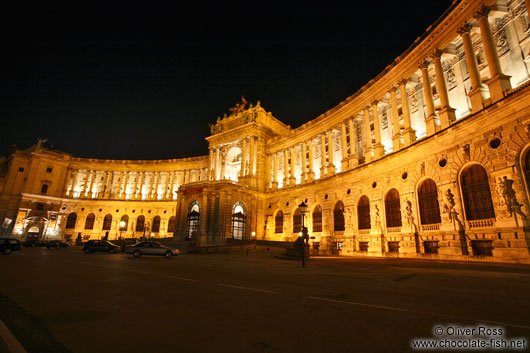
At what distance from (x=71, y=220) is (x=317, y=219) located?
5488cm

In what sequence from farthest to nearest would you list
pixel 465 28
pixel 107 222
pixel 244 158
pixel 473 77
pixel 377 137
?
pixel 107 222
pixel 244 158
pixel 377 137
pixel 465 28
pixel 473 77

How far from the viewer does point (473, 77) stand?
18719 mm

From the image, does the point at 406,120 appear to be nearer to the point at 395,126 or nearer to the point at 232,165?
the point at 395,126

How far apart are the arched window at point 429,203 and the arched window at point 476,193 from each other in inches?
89.6

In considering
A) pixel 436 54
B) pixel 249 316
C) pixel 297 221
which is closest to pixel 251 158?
pixel 297 221

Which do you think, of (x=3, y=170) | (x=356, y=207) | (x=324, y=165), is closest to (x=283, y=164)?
(x=324, y=165)

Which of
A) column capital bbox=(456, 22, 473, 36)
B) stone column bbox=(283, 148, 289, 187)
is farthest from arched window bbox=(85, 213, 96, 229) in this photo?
column capital bbox=(456, 22, 473, 36)

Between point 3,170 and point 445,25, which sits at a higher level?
point 445,25

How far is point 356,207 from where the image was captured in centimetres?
2780

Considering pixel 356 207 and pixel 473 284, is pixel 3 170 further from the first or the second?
pixel 473 284

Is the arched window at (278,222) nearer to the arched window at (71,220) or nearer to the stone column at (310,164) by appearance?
the stone column at (310,164)

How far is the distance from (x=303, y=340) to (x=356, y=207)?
84.6 ft

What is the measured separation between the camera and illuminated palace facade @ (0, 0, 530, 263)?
16.5 metres

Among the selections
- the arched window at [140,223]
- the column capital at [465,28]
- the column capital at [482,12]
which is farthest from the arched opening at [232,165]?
the column capital at [482,12]
